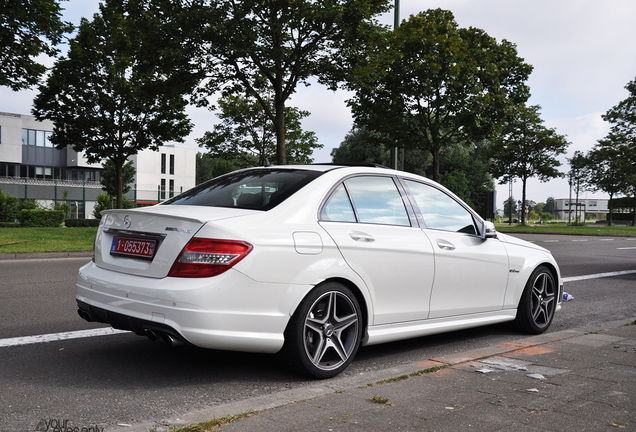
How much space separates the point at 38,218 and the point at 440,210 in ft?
108

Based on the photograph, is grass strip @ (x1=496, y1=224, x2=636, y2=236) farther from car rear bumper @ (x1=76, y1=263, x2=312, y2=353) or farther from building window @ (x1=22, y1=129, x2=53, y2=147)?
building window @ (x1=22, y1=129, x2=53, y2=147)

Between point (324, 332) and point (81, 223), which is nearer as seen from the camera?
point (324, 332)

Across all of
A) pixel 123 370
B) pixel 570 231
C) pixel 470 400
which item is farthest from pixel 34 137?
pixel 470 400

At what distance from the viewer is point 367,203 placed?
4.77 meters

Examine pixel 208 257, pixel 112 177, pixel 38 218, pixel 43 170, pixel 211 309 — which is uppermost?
pixel 43 170

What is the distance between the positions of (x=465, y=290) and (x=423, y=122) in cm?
1992

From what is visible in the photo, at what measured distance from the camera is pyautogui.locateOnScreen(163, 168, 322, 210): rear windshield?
4359 millimetres

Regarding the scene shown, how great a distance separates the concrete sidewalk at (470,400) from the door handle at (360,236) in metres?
0.94

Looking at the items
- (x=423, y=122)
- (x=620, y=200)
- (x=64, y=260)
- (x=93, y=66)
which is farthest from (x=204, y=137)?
(x=620, y=200)

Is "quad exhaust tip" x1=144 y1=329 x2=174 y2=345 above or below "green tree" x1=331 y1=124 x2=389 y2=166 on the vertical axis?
below

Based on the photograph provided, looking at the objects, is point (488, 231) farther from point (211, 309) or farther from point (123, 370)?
point (123, 370)

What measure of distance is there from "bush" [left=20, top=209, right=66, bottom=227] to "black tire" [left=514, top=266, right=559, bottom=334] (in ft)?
107

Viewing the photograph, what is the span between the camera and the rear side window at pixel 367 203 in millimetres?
4520

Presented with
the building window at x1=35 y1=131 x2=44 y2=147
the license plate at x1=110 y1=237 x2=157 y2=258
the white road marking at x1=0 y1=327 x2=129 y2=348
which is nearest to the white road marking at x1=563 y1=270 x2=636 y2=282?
the white road marking at x1=0 y1=327 x2=129 y2=348
